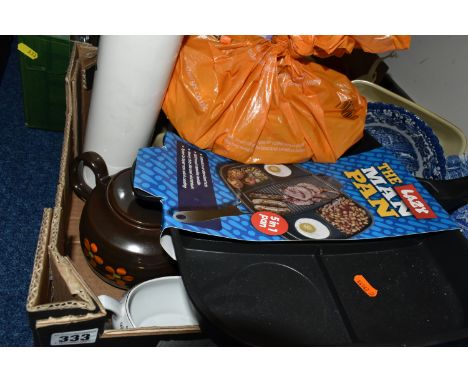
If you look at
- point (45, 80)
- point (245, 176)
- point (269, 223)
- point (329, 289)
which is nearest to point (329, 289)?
point (329, 289)

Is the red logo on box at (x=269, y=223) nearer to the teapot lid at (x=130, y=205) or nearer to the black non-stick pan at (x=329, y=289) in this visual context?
the black non-stick pan at (x=329, y=289)

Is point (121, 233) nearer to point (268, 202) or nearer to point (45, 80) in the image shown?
point (268, 202)

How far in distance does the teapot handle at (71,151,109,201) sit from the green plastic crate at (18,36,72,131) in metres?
0.36

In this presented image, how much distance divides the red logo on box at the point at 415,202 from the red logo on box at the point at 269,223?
201 mm

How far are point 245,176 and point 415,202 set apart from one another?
26 centimetres

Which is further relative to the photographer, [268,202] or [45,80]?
[45,80]

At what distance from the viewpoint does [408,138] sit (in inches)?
34.4

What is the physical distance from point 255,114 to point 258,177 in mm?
103

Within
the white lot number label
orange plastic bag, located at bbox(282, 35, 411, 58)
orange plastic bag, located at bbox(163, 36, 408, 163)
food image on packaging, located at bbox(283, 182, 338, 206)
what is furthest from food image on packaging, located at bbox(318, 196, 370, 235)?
the white lot number label

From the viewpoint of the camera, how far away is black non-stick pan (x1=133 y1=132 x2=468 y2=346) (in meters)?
0.54

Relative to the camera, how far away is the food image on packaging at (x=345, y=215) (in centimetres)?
66

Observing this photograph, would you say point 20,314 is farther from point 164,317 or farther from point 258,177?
point 258,177

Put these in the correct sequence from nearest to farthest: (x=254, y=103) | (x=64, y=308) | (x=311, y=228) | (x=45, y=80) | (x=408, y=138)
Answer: (x=64, y=308), (x=311, y=228), (x=254, y=103), (x=408, y=138), (x=45, y=80)

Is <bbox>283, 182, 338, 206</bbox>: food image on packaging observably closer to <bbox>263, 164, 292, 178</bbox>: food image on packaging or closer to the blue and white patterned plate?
<bbox>263, 164, 292, 178</bbox>: food image on packaging
